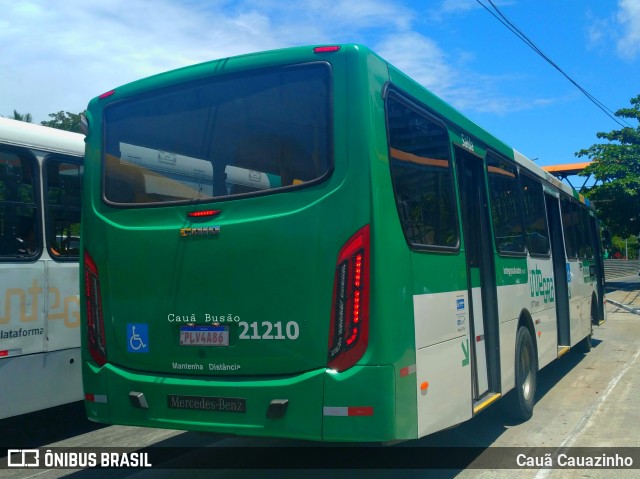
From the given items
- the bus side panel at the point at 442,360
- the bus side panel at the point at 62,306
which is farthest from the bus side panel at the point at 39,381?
the bus side panel at the point at 442,360

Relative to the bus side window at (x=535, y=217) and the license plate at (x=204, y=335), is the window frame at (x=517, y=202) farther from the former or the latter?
the license plate at (x=204, y=335)

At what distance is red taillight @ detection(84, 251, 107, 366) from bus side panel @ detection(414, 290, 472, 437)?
245 cm

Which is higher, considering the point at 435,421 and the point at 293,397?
the point at 293,397

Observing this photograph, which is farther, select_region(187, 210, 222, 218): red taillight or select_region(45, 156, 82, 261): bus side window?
select_region(45, 156, 82, 261): bus side window

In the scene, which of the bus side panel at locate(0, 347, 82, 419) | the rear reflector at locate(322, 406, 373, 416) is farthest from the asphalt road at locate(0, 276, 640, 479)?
the rear reflector at locate(322, 406, 373, 416)

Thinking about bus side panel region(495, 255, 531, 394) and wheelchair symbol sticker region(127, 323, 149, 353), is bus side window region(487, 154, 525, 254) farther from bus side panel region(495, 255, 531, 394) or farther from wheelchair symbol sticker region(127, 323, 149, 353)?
wheelchair symbol sticker region(127, 323, 149, 353)

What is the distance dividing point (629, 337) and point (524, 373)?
9.47m

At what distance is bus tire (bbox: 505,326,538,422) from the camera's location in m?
7.31

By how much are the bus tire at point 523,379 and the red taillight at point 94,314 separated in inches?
170

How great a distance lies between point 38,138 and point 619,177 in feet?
112

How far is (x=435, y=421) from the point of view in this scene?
4.89 m

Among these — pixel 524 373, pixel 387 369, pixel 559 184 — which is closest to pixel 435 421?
pixel 387 369

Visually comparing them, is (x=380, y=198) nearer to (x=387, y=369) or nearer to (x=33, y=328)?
(x=387, y=369)

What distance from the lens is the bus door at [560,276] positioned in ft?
32.9
